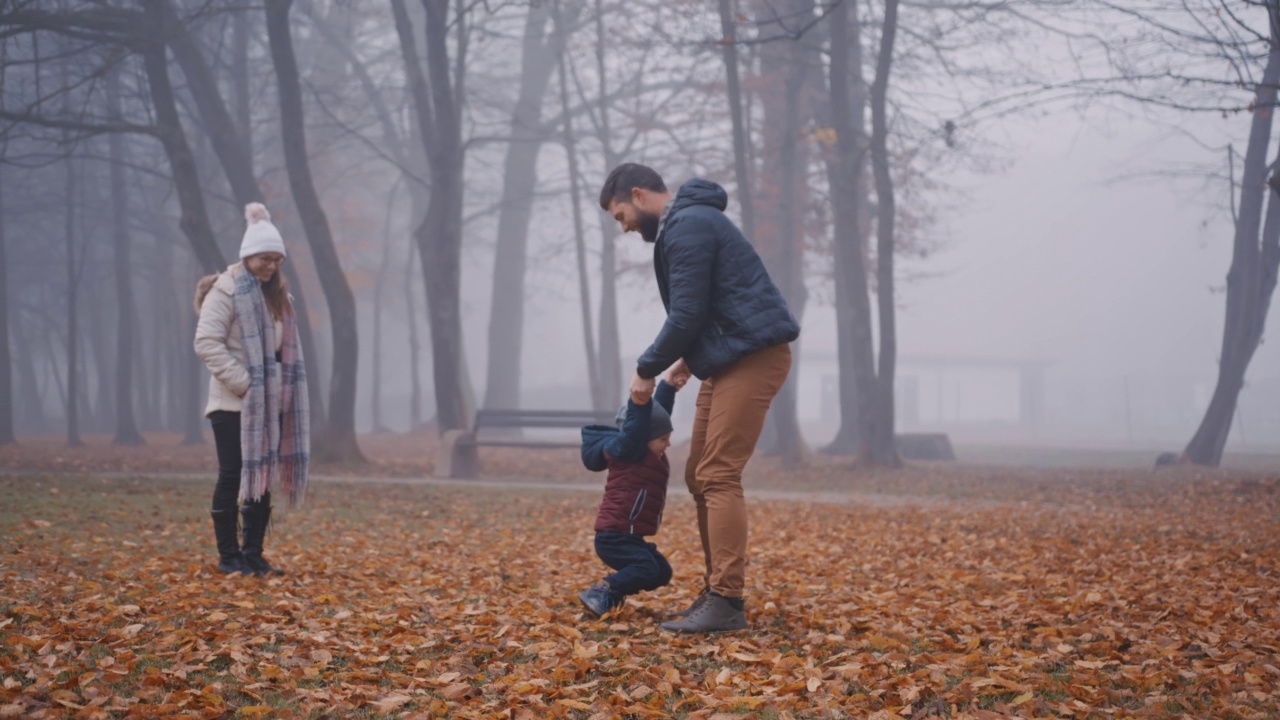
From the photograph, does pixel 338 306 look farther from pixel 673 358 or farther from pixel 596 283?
pixel 596 283

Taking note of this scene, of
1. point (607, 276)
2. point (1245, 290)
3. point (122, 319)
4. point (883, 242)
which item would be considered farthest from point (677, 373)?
point (122, 319)

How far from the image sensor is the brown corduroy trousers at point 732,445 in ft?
16.0

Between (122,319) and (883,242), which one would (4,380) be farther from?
(883,242)

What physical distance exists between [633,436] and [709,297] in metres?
0.71

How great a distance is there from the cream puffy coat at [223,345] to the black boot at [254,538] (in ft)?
1.91

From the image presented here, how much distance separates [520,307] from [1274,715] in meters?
30.9

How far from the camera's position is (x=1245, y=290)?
1930 centimetres

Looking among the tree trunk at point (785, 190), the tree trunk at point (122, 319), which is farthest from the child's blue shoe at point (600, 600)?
the tree trunk at point (122, 319)

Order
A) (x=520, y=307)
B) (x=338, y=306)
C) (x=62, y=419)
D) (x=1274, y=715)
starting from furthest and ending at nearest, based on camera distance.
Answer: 1. (x=62, y=419)
2. (x=520, y=307)
3. (x=338, y=306)
4. (x=1274, y=715)

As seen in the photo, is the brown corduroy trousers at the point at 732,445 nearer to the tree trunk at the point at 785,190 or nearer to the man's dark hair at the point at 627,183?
the man's dark hair at the point at 627,183

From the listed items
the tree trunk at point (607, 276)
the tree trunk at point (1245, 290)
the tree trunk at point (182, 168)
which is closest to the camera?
the tree trunk at point (182, 168)

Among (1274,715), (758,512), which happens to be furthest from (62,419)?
(1274,715)

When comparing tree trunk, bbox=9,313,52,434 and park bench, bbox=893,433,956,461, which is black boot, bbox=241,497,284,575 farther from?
tree trunk, bbox=9,313,52,434

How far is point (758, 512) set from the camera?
1198 cm
